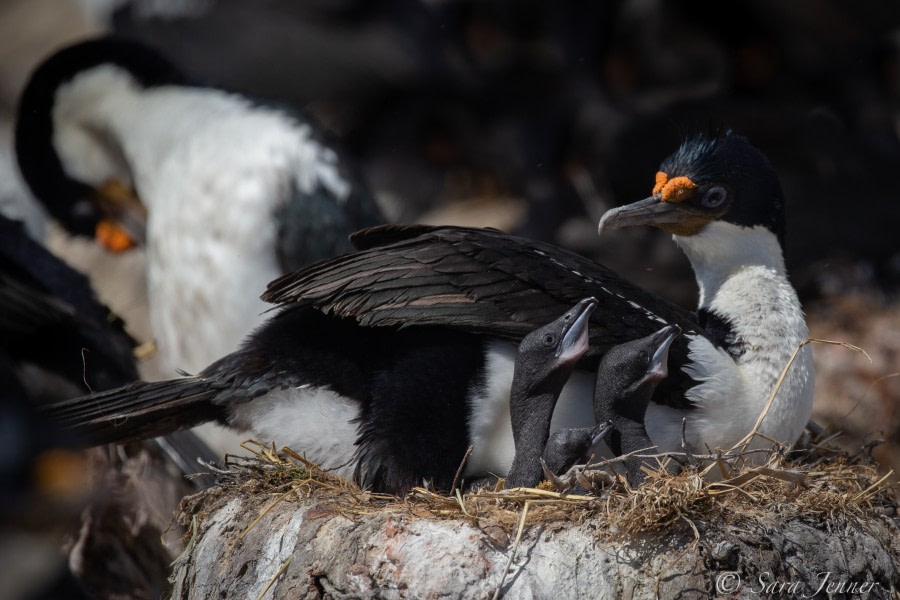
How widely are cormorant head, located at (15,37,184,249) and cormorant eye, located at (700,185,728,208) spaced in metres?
2.68

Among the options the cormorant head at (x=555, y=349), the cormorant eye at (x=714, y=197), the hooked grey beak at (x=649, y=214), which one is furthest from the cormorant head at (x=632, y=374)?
the cormorant eye at (x=714, y=197)

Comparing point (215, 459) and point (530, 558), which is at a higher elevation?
point (530, 558)

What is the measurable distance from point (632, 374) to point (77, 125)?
324cm

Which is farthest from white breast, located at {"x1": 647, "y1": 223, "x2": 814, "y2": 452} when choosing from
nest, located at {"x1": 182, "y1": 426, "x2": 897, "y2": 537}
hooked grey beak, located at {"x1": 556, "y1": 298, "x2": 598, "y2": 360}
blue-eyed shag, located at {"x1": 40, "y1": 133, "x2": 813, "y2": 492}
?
hooked grey beak, located at {"x1": 556, "y1": 298, "x2": 598, "y2": 360}

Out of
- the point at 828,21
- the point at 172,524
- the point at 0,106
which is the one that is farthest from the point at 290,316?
the point at 0,106

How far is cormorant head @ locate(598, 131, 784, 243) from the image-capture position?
13.0ft

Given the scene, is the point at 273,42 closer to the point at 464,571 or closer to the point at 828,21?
the point at 828,21

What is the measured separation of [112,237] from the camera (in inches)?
223

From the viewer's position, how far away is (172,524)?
3871mm

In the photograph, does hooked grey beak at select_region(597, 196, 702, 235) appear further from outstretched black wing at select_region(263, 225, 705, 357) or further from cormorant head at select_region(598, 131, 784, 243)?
outstretched black wing at select_region(263, 225, 705, 357)

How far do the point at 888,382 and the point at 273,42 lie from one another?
237 inches

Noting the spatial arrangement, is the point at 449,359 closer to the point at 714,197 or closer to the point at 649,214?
the point at 649,214

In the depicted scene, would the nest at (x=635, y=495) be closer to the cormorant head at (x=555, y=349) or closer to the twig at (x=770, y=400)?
the twig at (x=770, y=400)

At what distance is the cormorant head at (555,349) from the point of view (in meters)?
3.47
